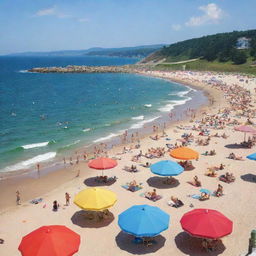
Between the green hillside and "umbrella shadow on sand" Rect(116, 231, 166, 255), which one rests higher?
the green hillside

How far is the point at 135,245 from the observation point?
1355 centimetres

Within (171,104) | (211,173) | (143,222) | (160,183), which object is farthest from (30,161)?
(171,104)

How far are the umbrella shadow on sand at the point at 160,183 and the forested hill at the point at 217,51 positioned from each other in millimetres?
86640

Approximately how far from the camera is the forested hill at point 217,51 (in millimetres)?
101794

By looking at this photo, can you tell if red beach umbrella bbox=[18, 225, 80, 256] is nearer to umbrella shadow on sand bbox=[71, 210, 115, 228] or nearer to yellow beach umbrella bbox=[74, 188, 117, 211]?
yellow beach umbrella bbox=[74, 188, 117, 211]

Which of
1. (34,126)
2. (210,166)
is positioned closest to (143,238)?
(210,166)

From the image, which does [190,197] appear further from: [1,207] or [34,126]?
[34,126]

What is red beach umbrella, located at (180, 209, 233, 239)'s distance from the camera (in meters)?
12.5

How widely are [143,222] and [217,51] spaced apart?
108m

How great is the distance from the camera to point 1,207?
18.2 m

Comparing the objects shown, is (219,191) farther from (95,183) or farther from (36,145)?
(36,145)

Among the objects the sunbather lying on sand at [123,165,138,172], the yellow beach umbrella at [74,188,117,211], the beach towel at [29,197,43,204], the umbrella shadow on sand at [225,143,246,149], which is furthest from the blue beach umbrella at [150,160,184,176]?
the umbrella shadow on sand at [225,143,246,149]

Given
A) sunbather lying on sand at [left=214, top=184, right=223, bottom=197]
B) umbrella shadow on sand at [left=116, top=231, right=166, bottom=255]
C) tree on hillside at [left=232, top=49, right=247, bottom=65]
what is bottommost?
umbrella shadow on sand at [left=116, top=231, right=166, bottom=255]

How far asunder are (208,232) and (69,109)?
126 feet
